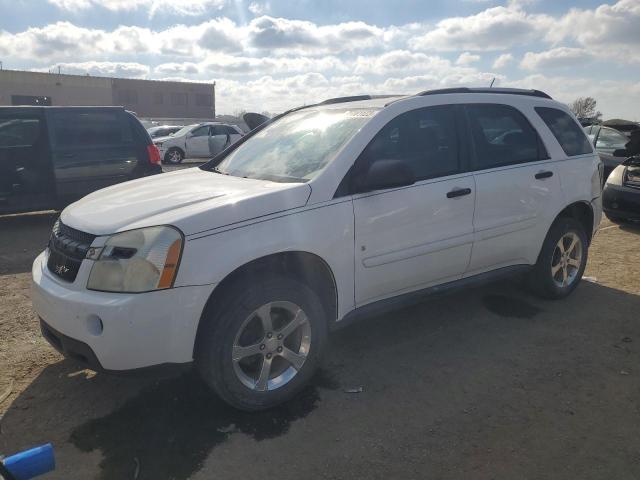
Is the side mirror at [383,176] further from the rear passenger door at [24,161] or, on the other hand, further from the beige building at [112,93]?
the beige building at [112,93]

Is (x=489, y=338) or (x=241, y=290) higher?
(x=241, y=290)

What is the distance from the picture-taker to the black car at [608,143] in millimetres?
10750

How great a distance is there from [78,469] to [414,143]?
2.86 metres

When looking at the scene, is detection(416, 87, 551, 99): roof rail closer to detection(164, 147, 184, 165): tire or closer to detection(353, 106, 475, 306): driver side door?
detection(353, 106, 475, 306): driver side door

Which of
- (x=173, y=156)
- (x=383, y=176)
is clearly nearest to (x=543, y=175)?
(x=383, y=176)

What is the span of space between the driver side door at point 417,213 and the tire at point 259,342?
18.3 inches

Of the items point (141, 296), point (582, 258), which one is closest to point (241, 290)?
point (141, 296)

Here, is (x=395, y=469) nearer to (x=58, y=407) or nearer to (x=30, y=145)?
(x=58, y=407)

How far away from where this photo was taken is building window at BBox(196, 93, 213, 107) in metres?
69.6

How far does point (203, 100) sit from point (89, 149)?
65.8 meters

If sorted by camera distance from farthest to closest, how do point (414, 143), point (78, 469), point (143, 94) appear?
1. point (143, 94)
2. point (414, 143)
3. point (78, 469)

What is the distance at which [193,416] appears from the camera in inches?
118

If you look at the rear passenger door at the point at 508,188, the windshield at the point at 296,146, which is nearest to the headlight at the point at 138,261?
the windshield at the point at 296,146

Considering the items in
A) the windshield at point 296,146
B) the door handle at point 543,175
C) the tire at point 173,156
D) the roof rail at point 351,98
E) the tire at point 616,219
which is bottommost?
the tire at point 616,219
